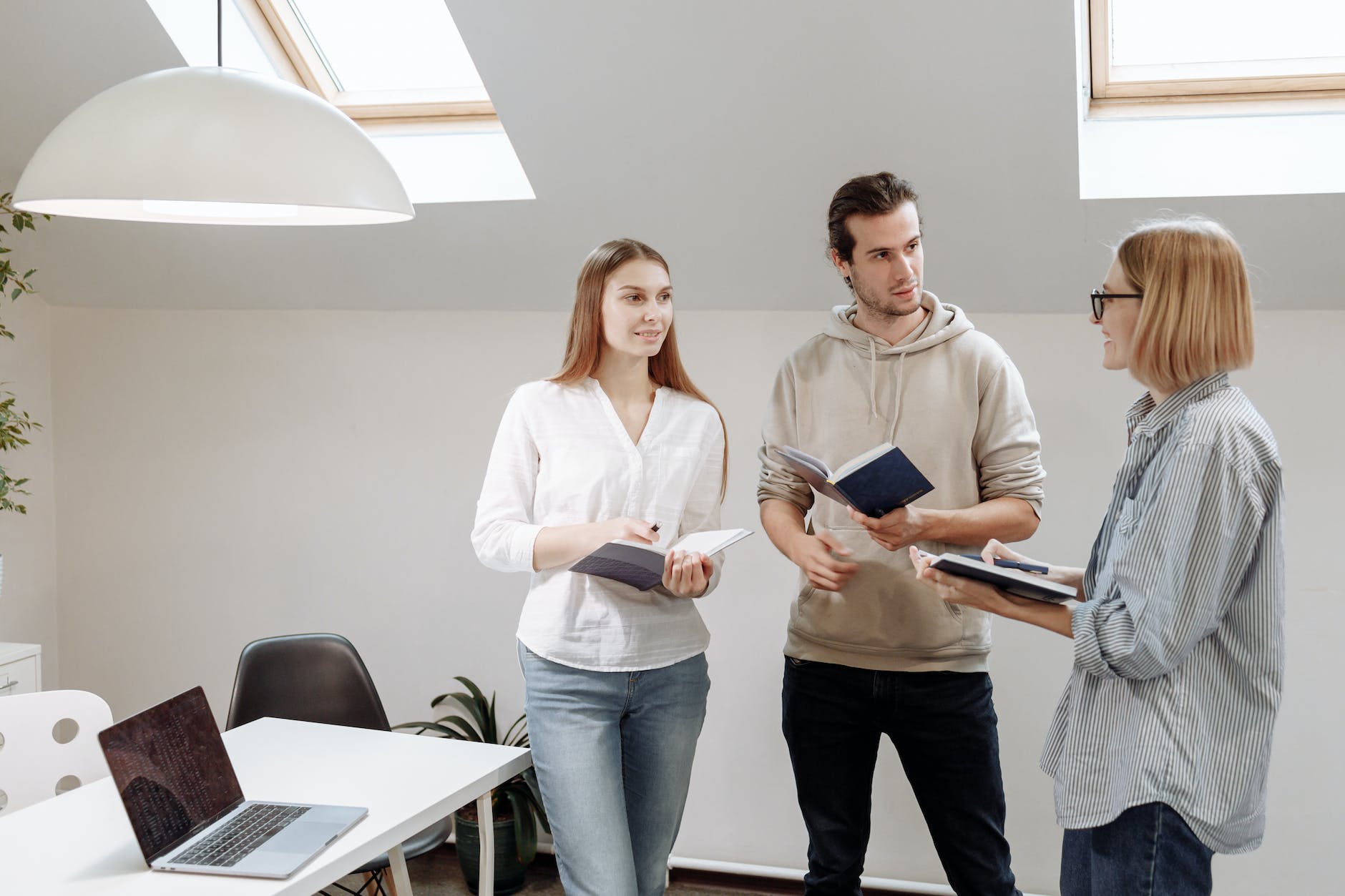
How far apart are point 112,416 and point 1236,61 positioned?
379 centimetres

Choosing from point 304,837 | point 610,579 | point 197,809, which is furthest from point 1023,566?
point 197,809

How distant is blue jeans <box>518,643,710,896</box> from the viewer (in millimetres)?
2027

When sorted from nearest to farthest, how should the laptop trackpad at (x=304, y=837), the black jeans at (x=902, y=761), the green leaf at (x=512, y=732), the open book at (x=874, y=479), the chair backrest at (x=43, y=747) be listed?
the laptop trackpad at (x=304, y=837) → the open book at (x=874, y=479) → the black jeans at (x=902, y=761) → the chair backrest at (x=43, y=747) → the green leaf at (x=512, y=732)

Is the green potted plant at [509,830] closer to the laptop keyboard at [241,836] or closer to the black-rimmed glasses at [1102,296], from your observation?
the laptop keyboard at [241,836]

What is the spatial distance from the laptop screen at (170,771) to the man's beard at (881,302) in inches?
57.1

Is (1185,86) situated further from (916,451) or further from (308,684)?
(308,684)

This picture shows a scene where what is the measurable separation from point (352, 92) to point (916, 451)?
2247mm

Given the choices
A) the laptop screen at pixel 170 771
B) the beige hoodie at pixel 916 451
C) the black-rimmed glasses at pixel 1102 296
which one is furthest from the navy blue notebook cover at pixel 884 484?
the laptop screen at pixel 170 771

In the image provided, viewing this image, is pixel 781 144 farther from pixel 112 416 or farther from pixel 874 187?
pixel 112 416

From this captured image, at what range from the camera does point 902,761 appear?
7.14 feet

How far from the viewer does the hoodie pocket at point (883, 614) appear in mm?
2152

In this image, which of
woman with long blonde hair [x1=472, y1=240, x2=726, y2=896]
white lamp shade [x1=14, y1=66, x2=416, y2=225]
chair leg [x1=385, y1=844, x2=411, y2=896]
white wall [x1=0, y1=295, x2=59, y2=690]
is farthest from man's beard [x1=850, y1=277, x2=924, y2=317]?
white wall [x1=0, y1=295, x2=59, y2=690]

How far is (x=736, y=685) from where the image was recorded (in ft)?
11.3

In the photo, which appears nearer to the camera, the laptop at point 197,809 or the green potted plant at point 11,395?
the laptop at point 197,809
